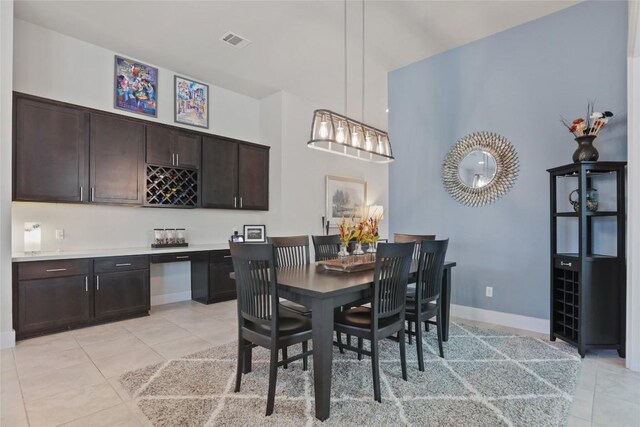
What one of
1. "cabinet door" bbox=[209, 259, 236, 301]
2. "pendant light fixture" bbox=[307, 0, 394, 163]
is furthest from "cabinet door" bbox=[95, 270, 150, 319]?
"pendant light fixture" bbox=[307, 0, 394, 163]

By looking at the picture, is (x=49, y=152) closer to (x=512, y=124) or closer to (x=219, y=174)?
(x=219, y=174)

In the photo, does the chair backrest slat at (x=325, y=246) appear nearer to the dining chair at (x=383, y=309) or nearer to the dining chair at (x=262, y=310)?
the dining chair at (x=383, y=309)

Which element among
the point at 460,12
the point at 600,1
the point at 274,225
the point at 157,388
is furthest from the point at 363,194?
the point at 157,388

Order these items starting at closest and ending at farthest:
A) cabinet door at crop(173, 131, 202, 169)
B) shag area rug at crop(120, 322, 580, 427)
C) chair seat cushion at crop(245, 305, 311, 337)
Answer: shag area rug at crop(120, 322, 580, 427)
chair seat cushion at crop(245, 305, 311, 337)
cabinet door at crop(173, 131, 202, 169)

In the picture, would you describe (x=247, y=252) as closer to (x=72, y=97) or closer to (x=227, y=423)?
(x=227, y=423)

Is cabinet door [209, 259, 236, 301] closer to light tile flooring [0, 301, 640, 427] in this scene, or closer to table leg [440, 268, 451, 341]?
light tile flooring [0, 301, 640, 427]

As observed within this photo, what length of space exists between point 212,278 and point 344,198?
10.9 ft

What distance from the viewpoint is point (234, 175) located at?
5.36m

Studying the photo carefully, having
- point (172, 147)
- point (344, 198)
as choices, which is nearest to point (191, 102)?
point (172, 147)

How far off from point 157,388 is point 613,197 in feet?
14.0

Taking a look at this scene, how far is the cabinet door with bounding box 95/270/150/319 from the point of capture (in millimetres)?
3809

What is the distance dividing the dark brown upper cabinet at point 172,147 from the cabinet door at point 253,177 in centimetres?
78

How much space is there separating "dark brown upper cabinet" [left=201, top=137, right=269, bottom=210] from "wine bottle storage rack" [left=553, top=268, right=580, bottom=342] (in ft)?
13.9

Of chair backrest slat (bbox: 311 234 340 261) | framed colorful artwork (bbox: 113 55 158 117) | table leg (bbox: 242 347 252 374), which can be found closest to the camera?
table leg (bbox: 242 347 252 374)
